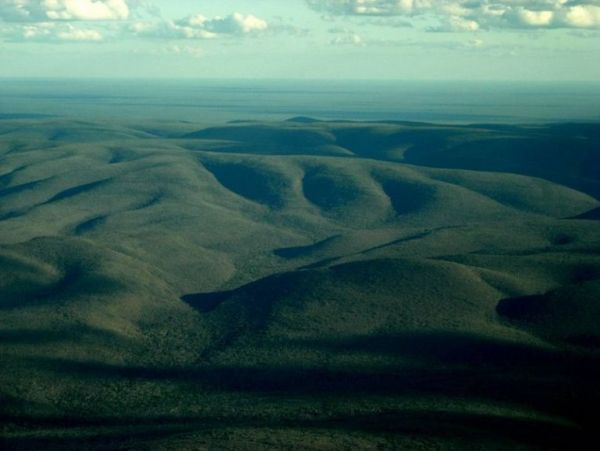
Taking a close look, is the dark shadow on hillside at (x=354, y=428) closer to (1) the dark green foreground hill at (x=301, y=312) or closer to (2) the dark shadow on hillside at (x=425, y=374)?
(1) the dark green foreground hill at (x=301, y=312)

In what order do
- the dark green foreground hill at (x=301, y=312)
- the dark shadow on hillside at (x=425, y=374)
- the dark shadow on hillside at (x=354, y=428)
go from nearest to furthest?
the dark shadow on hillside at (x=354, y=428)
the dark green foreground hill at (x=301, y=312)
the dark shadow on hillside at (x=425, y=374)

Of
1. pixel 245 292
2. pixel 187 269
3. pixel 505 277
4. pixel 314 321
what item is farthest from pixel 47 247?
pixel 505 277

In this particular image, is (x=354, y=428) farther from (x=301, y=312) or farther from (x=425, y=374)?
(x=301, y=312)

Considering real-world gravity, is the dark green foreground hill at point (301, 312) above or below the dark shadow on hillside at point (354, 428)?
below

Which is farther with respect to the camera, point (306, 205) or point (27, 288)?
point (306, 205)

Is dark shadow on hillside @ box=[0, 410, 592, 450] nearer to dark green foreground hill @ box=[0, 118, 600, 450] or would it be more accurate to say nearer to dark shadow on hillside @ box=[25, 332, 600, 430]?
dark green foreground hill @ box=[0, 118, 600, 450]

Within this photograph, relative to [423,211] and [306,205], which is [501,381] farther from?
[306,205]

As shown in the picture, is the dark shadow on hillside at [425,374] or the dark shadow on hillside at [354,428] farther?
the dark shadow on hillside at [425,374]

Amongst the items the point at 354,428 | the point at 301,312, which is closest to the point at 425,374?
the point at 354,428

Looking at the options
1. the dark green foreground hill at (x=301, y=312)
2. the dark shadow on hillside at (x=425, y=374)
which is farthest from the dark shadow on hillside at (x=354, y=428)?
the dark shadow on hillside at (x=425, y=374)
